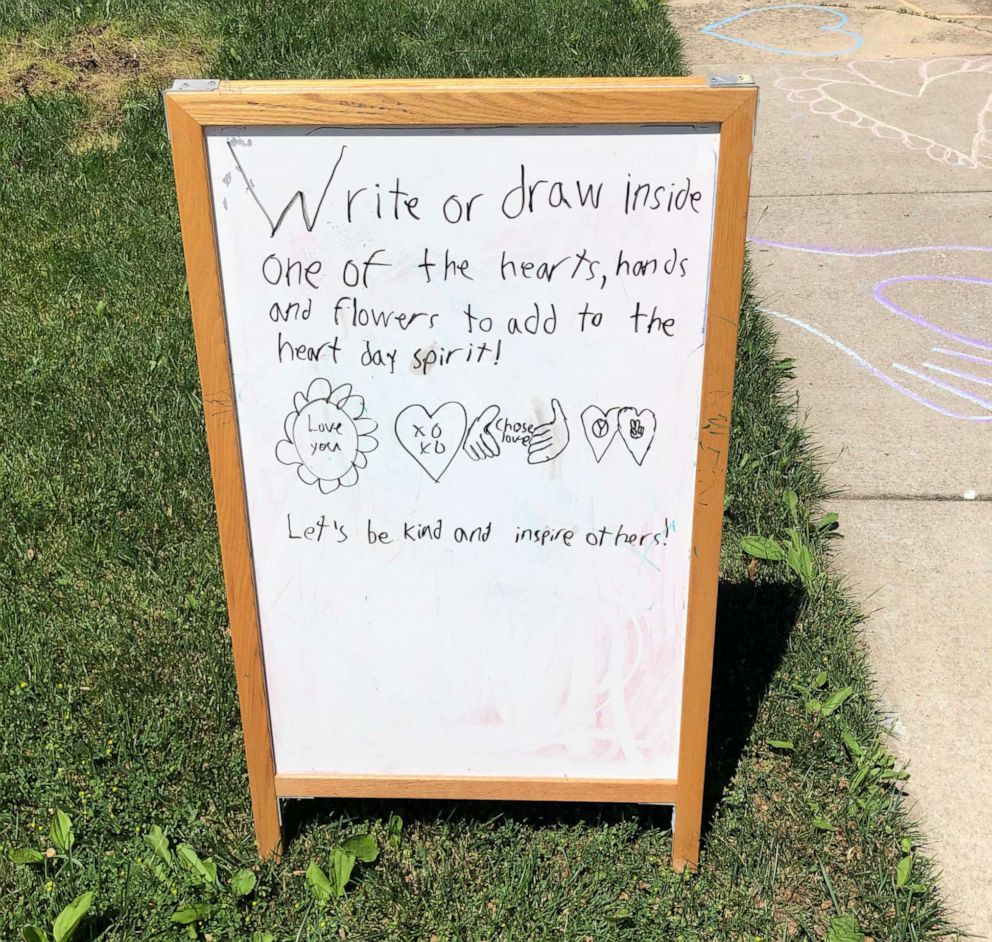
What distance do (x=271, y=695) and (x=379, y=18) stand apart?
19.8ft

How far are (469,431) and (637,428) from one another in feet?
0.97

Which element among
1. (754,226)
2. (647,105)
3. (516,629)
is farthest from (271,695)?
(754,226)

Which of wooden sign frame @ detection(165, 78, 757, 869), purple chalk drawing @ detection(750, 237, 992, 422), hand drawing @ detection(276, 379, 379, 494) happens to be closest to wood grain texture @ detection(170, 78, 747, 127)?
wooden sign frame @ detection(165, 78, 757, 869)

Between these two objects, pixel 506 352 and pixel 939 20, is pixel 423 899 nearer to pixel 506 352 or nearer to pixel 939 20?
pixel 506 352

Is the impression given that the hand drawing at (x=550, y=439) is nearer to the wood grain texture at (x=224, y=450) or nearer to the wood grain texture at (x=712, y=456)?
the wood grain texture at (x=712, y=456)

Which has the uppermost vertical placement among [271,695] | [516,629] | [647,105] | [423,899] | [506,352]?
[647,105]

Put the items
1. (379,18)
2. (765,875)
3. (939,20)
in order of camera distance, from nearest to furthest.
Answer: (765,875) < (379,18) < (939,20)

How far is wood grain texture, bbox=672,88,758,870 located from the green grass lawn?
0.78 feet

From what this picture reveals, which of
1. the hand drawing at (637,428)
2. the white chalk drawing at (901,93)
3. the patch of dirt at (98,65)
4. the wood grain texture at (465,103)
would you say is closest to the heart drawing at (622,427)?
the hand drawing at (637,428)

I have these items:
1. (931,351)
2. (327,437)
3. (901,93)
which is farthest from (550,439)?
(901,93)

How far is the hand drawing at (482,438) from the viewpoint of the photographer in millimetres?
2033

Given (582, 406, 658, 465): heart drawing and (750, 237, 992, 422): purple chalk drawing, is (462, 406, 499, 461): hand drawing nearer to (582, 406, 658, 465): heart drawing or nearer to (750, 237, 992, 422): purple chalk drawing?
(582, 406, 658, 465): heart drawing

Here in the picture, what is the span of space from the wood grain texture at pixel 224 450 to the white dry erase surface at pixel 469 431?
25 millimetres

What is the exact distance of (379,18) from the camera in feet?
24.0
